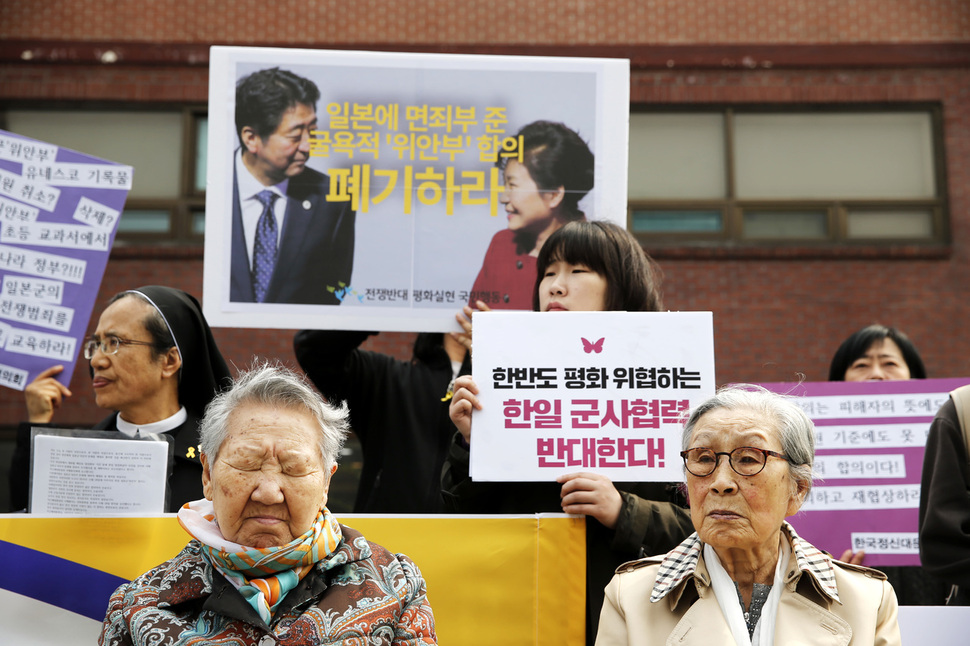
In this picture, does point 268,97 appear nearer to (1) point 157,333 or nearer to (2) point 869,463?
(1) point 157,333

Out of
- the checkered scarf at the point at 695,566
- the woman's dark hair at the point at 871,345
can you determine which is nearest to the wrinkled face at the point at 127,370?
the checkered scarf at the point at 695,566

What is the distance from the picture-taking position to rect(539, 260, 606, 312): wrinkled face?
3.30 m

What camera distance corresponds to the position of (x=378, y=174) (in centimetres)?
399

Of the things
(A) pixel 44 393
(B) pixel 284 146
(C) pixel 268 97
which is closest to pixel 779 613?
(B) pixel 284 146

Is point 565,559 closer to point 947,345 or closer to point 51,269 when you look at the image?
Answer: point 51,269

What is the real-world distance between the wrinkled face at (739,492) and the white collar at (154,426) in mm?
1893

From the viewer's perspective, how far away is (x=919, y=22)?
A: 11.2 metres

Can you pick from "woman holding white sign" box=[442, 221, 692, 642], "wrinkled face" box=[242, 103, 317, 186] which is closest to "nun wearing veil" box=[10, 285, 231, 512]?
"wrinkled face" box=[242, 103, 317, 186]

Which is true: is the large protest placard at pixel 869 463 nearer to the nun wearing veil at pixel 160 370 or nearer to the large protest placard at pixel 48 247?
the nun wearing veil at pixel 160 370

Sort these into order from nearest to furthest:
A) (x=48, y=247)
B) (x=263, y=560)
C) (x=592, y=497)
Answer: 1. (x=263, y=560)
2. (x=592, y=497)
3. (x=48, y=247)

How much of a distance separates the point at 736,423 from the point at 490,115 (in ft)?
6.09

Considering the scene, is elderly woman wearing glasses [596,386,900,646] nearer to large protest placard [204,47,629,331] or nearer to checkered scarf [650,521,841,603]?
checkered scarf [650,521,841,603]

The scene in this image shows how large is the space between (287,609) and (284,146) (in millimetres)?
2092

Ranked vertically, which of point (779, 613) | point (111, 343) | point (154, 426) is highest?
point (111, 343)
